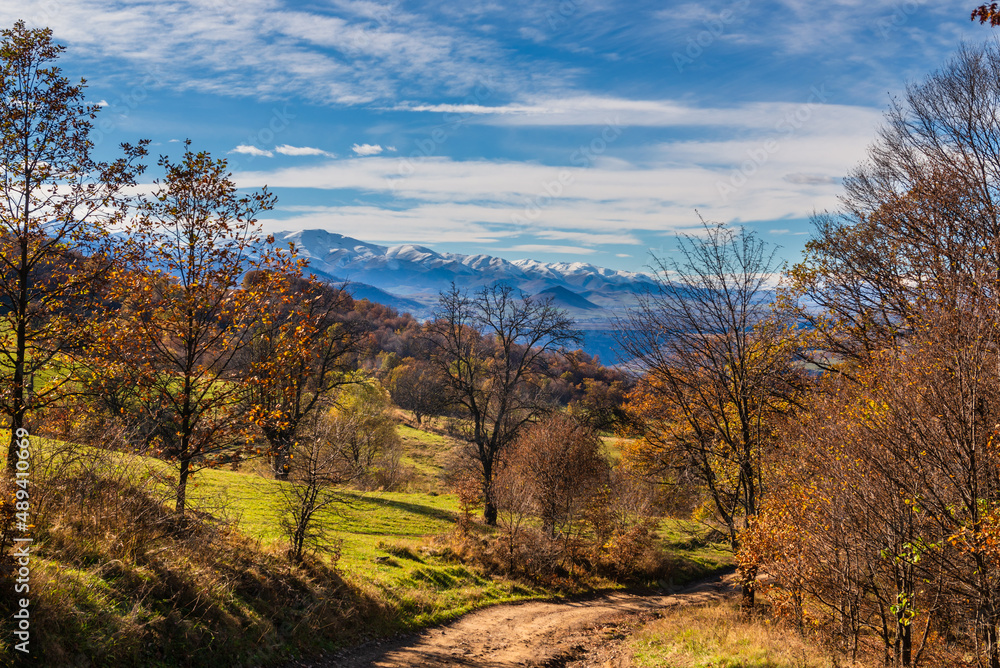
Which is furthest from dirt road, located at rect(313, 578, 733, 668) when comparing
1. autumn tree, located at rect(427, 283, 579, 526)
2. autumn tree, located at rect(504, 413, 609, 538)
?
autumn tree, located at rect(427, 283, 579, 526)

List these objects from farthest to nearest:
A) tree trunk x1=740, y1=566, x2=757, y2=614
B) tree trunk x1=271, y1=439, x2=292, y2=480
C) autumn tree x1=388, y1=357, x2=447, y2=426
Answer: autumn tree x1=388, y1=357, x2=447, y2=426
tree trunk x1=740, y1=566, x2=757, y2=614
tree trunk x1=271, y1=439, x2=292, y2=480

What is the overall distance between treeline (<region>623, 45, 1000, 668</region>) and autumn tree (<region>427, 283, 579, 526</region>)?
8501mm

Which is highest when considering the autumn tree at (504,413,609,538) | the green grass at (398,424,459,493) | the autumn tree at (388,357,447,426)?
the autumn tree at (388,357,447,426)

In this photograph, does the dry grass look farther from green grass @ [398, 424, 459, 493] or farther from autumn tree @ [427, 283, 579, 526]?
green grass @ [398, 424, 459, 493]

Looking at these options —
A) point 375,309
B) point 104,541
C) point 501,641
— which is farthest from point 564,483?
point 375,309

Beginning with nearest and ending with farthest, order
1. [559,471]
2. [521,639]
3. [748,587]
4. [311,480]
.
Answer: [311,480]
[521,639]
[748,587]
[559,471]

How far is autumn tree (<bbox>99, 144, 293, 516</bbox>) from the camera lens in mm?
10359

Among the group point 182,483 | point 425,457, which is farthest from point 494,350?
point 425,457

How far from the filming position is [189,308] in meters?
10.7

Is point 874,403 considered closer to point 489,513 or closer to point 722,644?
point 722,644

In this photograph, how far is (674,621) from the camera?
640 inches

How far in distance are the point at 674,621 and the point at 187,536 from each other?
46.2 ft

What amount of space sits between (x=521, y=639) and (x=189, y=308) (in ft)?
41.6

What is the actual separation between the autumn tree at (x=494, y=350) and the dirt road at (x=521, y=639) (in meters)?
9.69
